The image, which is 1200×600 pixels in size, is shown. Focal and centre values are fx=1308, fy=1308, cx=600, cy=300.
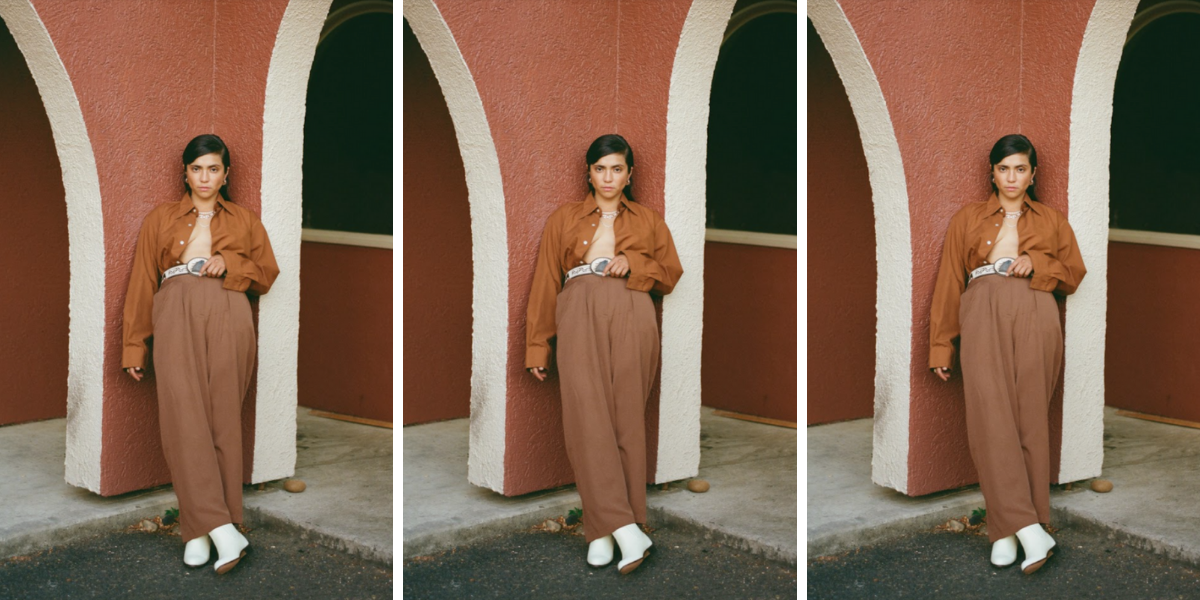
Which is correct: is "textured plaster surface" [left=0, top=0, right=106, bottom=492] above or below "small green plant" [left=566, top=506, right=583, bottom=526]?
above

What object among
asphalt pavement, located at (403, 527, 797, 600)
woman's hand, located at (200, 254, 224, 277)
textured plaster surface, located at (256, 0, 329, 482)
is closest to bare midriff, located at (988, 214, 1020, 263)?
asphalt pavement, located at (403, 527, 797, 600)

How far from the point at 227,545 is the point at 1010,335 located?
2630 mm

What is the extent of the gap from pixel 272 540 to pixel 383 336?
1615mm

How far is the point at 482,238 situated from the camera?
464cm

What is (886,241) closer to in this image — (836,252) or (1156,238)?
(836,252)

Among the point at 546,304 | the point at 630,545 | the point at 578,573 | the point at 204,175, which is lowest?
the point at 578,573

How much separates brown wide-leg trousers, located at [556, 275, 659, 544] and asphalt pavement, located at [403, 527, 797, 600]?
158 millimetres

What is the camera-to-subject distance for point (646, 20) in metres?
4.71

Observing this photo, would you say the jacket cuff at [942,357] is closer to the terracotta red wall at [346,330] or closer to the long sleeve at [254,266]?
the long sleeve at [254,266]

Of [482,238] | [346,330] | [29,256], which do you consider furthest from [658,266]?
[29,256]

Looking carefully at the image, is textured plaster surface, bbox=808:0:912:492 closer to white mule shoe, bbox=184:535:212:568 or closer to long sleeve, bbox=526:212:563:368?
long sleeve, bbox=526:212:563:368

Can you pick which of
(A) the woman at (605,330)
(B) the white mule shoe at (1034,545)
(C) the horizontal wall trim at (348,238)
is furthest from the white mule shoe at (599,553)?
(C) the horizontal wall trim at (348,238)

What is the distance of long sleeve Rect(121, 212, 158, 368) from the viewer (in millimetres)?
4305

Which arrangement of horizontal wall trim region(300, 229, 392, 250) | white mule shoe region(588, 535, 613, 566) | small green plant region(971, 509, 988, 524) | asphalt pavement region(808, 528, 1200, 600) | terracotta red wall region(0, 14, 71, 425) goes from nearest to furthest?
1. asphalt pavement region(808, 528, 1200, 600)
2. white mule shoe region(588, 535, 613, 566)
3. small green plant region(971, 509, 988, 524)
4. terracotta red wall region(0, 14, 71, 425)
5. horizontal wall trim region(300, 229, 392, 250)
